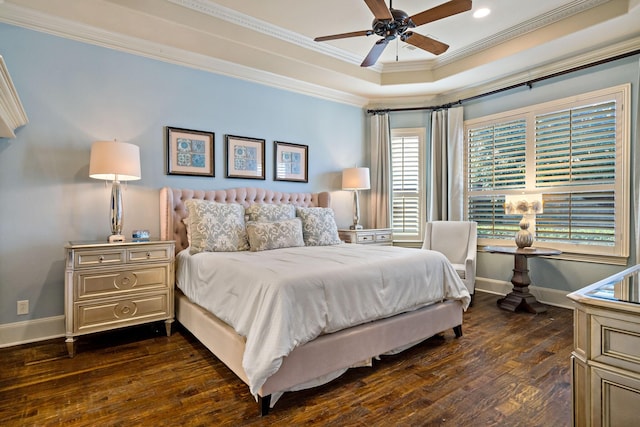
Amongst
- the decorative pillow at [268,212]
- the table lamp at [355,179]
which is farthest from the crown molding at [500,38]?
the decorative pillow at [268,212]

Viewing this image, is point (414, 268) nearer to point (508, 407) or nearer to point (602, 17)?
point (508, 407)

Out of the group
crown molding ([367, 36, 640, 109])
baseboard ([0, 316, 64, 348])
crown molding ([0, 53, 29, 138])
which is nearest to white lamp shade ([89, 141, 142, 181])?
crown molding ([0, 53, 29, 138])

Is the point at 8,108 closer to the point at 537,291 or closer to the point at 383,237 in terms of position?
the point at 383,237

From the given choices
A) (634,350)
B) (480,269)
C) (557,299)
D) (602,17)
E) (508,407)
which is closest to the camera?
(634,350)

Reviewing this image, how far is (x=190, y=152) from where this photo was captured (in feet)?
12.1

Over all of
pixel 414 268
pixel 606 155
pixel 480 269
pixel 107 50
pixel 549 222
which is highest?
pixel 107 50

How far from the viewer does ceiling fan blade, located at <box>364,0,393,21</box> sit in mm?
2304

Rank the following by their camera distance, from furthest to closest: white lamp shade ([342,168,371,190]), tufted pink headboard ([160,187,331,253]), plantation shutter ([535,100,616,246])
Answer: white lamp shade ([342,168,371,190]) → plantation shutter ([535,100,616,246]) → tufted pink headboard ([160,187,331,253])

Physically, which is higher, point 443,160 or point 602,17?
point 602,17

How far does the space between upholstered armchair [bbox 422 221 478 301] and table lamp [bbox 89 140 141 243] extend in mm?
3591

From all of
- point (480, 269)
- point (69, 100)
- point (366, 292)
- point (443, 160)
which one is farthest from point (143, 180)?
point (480, 269)

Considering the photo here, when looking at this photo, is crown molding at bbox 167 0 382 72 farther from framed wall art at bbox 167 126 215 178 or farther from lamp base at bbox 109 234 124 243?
lamp base at bbox 109 234 124 243

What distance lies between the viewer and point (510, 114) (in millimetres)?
4320

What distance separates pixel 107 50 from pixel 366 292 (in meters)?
3.33
